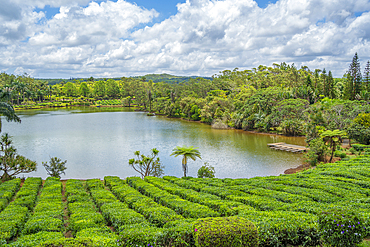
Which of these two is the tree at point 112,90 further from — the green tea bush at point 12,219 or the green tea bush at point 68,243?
the green tea bush at point 68,243

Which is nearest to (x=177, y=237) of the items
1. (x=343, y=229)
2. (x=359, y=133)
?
(x=343, y=229)

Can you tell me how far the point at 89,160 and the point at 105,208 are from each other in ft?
68.2

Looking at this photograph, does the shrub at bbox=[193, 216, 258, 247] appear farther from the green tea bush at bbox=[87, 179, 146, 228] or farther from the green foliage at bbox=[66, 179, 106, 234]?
the green foliage at bbox=[66, 179, 106, 234]

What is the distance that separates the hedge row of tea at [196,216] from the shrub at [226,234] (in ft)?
0.07

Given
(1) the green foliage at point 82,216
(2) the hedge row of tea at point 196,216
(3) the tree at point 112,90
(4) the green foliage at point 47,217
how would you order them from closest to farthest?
(2) the hedge row of tea at point 196,216 < (4) the green foliage at point 47,217 < (1) the green foliage at point 82,216 < (3) the tree at point 112,90

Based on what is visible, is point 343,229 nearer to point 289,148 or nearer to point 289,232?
point 289,232

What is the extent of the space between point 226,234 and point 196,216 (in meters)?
4.31

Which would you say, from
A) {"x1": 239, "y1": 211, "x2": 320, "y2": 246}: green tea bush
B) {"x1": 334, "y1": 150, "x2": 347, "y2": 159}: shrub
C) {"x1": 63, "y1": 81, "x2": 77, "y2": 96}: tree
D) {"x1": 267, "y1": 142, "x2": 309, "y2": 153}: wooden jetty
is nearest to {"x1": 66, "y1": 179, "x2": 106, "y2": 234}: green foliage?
{"x1": 239, "y1": 211, "x2": 320, "y2": 246}: green tea bush

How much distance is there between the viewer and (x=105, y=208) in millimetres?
11617

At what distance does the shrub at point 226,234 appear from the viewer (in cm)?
580

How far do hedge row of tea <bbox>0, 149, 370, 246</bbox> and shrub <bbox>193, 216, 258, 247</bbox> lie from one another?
22mm

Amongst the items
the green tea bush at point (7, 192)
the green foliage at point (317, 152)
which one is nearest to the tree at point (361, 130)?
the green foliage at point (317, 152)

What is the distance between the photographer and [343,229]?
6051 millimetres

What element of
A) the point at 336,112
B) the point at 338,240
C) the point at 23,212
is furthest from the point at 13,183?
the point at 336,112
